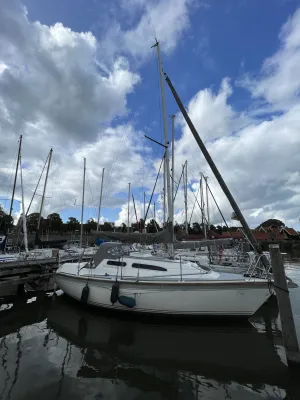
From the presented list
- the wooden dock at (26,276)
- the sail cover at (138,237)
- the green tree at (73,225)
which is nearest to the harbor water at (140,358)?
the wooden dock at (26,276)

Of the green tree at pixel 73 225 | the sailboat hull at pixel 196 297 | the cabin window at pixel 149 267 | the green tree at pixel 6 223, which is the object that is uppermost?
the green tree at pixel 73 225

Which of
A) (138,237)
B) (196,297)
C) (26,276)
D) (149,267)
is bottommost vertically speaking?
(196,297)

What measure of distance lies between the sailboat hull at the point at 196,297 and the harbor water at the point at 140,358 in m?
0.49

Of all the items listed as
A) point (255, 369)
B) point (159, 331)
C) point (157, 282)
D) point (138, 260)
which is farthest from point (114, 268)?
point (255, 369)

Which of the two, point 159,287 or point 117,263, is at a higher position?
point 117,263

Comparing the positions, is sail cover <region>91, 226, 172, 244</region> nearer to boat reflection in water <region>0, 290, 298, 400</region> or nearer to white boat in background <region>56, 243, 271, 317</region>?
white boat in background <region>56, 243, 271, 317</region>

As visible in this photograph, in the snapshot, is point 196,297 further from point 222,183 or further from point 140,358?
point 222,183

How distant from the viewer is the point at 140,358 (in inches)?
273

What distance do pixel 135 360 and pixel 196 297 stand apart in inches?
124

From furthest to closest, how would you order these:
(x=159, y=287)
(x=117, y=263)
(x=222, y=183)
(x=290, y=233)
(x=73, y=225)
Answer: (x=73, y=225)
(x=290, y=233)
(x=117, y=263)
(x=222, y=183)
(x=159, y=287)

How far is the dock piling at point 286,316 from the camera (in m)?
6.30

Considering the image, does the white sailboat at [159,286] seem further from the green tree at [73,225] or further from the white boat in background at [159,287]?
the green tree at [73,225]

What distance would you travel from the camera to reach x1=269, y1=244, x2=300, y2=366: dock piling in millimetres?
6297

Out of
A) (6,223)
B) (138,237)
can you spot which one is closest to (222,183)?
(138,237)
